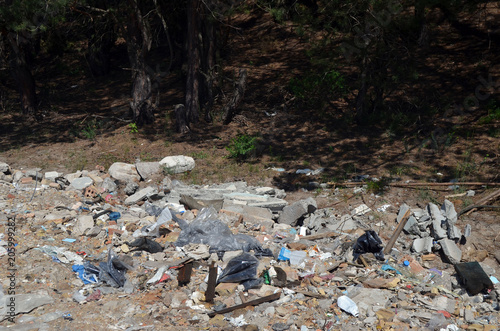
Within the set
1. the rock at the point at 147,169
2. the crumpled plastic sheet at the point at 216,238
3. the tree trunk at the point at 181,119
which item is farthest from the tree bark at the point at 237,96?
the crumpled plastic sheet at the point at 216,238

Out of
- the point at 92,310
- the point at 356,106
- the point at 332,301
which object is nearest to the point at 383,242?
the point at 332,301

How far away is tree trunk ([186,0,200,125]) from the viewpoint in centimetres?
984

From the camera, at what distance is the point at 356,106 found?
955 centimetres

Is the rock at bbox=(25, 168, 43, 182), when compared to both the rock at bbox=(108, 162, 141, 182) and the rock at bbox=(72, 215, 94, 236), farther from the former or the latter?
the rock at bbox=(72, 215, 94, 236)

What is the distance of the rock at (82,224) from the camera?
5930 millimetres

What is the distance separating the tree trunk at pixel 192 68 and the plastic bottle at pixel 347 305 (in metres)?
6.45

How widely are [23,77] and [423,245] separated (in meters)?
10.1

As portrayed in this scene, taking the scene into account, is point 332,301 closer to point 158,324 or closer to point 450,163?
point 158,324

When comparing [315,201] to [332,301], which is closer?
[332,301]

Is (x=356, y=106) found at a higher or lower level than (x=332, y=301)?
higher

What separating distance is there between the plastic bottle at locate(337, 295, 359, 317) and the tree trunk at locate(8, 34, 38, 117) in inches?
383

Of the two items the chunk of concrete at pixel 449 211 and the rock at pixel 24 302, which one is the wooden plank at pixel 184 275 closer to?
the rock at pixel 24 302

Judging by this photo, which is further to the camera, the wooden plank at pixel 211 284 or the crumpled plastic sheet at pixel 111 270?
the crumpled plastic sheet at pixel 111 270

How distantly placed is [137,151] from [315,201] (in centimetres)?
412
